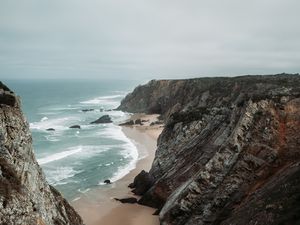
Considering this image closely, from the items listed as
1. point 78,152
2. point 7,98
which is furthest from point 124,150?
point 7,98

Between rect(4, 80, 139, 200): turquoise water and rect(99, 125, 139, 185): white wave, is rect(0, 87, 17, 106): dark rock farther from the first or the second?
rect(99, 125, 139, 185): white wave

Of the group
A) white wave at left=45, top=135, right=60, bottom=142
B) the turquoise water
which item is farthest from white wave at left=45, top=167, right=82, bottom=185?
white wave at left=45, top=135, right=60, bottom=142

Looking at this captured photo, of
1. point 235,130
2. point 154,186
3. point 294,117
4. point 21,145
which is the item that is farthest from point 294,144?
point 21,145

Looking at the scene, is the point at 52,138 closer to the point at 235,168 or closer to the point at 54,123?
the point at 54,123

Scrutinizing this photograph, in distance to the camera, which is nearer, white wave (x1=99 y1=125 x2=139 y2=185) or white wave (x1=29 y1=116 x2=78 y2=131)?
white wave (x1=99 y1=125 x2=139 y2=185)

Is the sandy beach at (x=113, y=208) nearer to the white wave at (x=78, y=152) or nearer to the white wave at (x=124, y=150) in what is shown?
the white wave at (x=124, y=150)

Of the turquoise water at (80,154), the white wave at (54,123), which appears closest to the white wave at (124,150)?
the turquoise water at (80,154)
